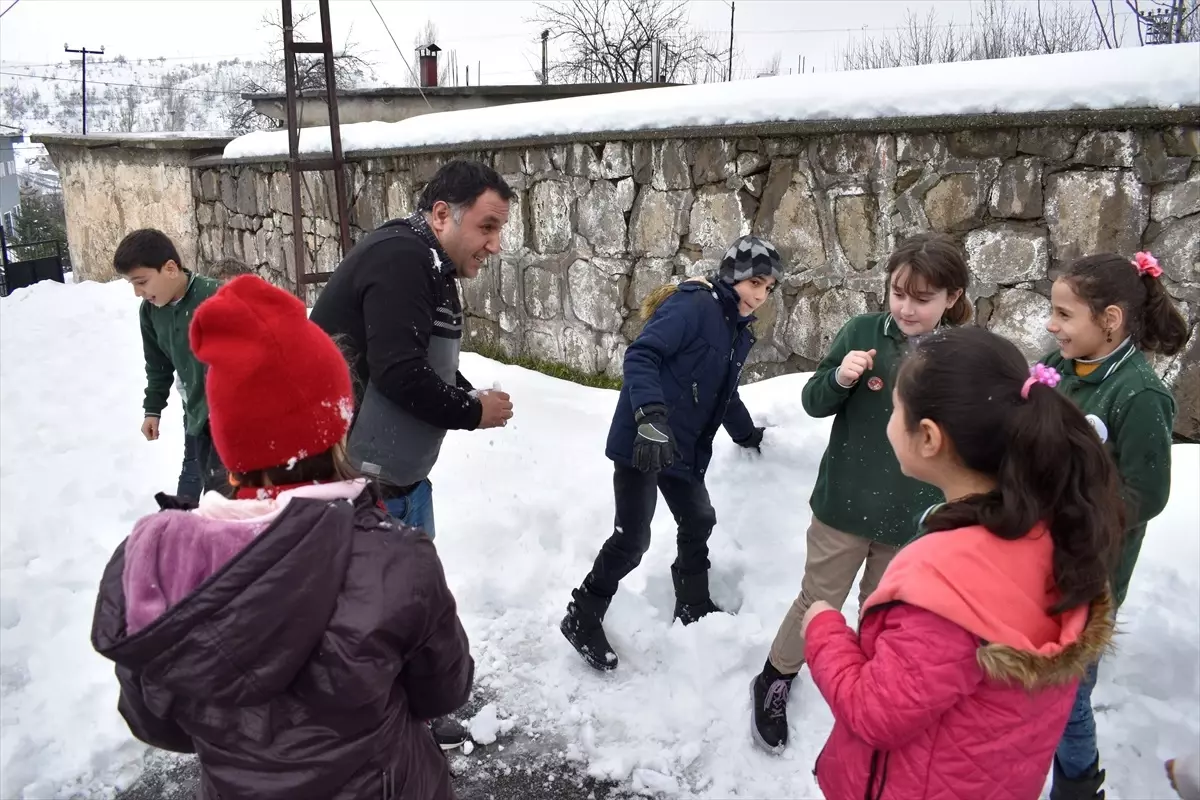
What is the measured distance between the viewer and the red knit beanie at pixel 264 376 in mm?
1303

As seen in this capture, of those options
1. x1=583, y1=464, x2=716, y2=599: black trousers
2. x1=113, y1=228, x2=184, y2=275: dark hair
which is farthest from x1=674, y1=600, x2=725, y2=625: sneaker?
x1=113, y1=228, x2=184, y2=275: dark hair

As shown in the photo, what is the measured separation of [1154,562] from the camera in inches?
120

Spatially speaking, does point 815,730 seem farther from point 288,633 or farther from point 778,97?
point 778,97

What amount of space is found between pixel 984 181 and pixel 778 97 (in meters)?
1.19

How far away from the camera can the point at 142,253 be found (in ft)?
10.1

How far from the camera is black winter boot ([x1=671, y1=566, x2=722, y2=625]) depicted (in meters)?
3.08

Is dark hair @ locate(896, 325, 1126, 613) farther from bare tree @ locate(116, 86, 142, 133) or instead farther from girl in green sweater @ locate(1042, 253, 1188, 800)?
bare tree @ locate(116, 86, 142, 133)

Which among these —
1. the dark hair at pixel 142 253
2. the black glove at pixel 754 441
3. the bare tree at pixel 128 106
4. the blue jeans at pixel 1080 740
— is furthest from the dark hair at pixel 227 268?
the bare tree at pixel 128 106

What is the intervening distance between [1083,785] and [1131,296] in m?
1.28

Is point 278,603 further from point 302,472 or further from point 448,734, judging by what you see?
point 448,734

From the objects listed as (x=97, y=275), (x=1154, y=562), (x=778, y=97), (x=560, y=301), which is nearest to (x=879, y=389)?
(x=1154, y=562)

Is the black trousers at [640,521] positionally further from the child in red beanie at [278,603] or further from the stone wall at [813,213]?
the stone wall at [813,213]

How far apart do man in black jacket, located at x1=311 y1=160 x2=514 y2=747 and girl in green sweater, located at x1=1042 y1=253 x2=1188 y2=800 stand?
1540 mm

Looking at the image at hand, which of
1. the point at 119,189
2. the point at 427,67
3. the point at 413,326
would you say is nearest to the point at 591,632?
the point at 413,326
